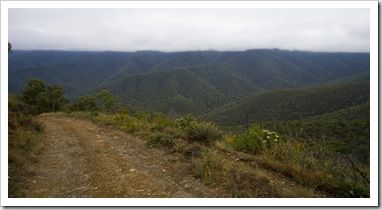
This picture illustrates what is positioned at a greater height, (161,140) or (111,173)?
(161,140)

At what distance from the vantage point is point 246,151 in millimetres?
5418

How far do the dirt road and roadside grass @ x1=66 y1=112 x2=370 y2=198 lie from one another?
0.28 meters

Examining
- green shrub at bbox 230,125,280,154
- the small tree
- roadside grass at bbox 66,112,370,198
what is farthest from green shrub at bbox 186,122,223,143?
the small tree

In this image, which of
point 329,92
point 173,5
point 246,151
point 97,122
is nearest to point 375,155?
point 246,151

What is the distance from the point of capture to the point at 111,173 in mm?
4629

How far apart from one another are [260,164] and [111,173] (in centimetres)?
246

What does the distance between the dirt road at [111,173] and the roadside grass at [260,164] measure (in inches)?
11.1

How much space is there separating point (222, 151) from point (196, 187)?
1427 millimetres

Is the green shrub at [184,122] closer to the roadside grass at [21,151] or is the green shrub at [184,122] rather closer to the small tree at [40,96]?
the roadside grass at [21,151]

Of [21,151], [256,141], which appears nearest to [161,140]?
[256,141]

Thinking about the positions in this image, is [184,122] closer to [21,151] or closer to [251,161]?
[251,161]

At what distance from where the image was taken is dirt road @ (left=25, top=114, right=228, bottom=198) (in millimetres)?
3994

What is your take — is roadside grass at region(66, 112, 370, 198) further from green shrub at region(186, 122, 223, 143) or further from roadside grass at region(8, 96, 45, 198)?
roadside grass at region(8, 96, 45, 198)

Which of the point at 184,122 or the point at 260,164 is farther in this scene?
the point at 184,122
